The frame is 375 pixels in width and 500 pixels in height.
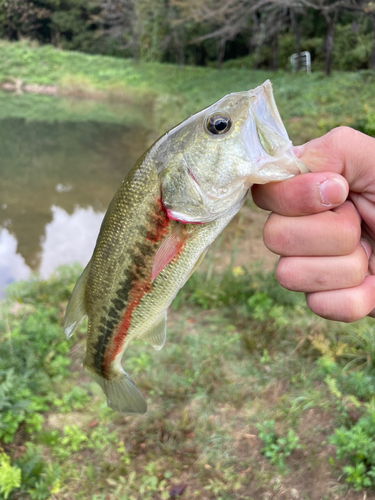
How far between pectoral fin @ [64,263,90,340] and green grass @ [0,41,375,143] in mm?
6848

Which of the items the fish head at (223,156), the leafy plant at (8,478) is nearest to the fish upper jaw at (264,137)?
the fish head at (223,156)

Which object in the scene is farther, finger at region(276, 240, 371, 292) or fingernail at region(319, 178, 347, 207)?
finger at region(276, 240, 371, 292)

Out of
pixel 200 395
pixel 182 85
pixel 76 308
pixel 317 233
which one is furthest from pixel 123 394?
pixel 182 85

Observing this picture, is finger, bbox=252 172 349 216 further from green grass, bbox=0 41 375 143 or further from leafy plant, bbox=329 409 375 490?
green grass, bbox=0 41 375 143

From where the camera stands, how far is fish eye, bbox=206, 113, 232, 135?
121 centimetres

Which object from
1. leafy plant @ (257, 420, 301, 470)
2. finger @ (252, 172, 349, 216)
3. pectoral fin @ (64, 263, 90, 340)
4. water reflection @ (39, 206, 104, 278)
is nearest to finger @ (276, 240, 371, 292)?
finger @ (252, 172, 349, 216)

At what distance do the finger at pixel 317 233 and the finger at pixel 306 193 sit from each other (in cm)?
4

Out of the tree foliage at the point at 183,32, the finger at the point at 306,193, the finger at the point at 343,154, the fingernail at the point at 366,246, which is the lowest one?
the fingernail at the point at 366,246

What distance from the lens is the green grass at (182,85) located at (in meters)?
9.11

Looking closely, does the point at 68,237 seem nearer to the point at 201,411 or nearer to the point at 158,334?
the point at 201,411

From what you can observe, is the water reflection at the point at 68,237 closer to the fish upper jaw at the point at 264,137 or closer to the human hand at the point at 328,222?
the human hand at the point at 328,222

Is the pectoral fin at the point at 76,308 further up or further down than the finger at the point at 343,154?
further down

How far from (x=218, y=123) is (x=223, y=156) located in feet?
0.40

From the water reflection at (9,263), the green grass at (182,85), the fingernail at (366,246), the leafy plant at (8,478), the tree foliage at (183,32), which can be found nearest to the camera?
the fingernail at (366,246)
